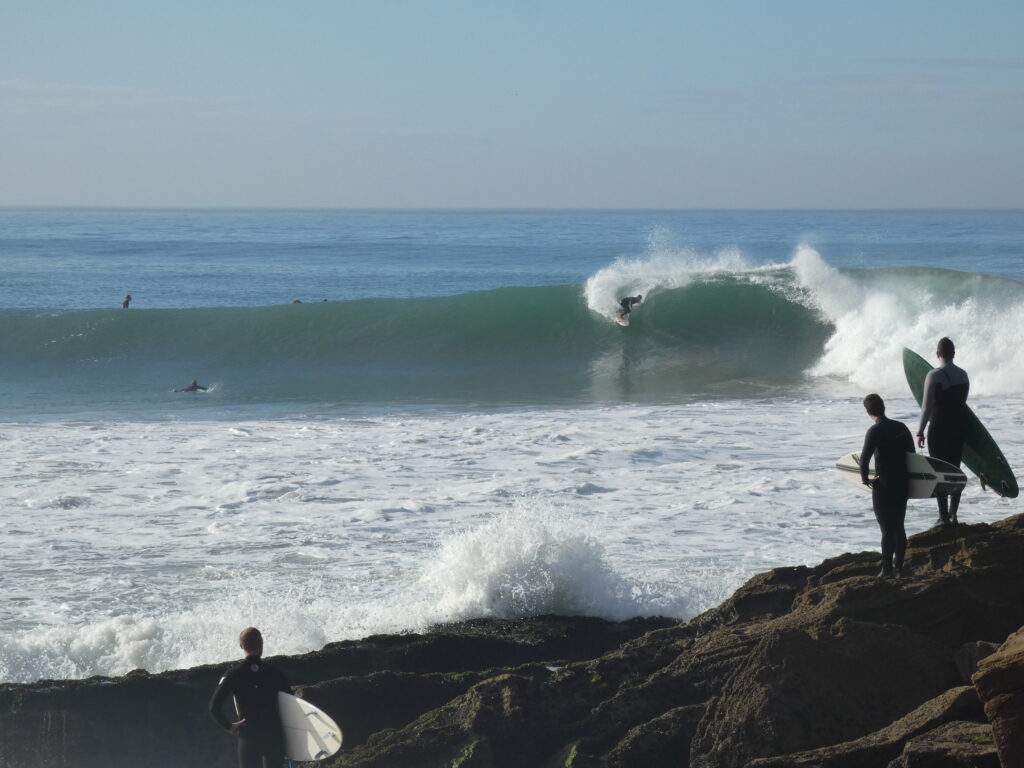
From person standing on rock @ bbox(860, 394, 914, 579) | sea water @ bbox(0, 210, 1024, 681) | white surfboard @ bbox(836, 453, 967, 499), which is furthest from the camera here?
sea water @ bbox(0, 210, 1024, 681)

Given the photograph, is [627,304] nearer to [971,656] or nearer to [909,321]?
[909,321]

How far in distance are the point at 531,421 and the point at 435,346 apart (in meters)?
7.84

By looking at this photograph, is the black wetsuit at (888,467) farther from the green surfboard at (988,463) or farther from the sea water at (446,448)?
the sea water at (446,448)

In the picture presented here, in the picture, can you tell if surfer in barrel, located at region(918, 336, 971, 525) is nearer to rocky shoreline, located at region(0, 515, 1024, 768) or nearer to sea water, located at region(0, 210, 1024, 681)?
rocky shoreline, located at region(0, 515, 1024, 768)

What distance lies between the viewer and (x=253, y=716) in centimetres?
446

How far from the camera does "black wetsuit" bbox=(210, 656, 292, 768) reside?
176 inches

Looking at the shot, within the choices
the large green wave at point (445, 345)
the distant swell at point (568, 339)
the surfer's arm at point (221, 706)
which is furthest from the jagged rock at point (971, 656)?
the large green wave at point (445, 345)

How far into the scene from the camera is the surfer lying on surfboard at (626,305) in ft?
→ 72.5

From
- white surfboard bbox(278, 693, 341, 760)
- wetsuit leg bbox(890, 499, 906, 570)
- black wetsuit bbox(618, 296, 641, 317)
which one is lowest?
white surfboard bbox(278, 693, 341, 760)

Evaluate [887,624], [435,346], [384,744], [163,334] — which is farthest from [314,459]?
[163,334]

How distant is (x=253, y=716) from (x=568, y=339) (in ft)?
56.9

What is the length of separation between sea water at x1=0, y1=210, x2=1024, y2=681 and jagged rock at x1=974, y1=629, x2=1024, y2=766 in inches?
130

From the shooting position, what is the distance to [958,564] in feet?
17.3

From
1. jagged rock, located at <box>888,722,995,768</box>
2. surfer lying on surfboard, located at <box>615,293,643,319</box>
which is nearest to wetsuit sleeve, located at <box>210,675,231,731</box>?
jagged rock, located at <box>888,722,995,768</box>
